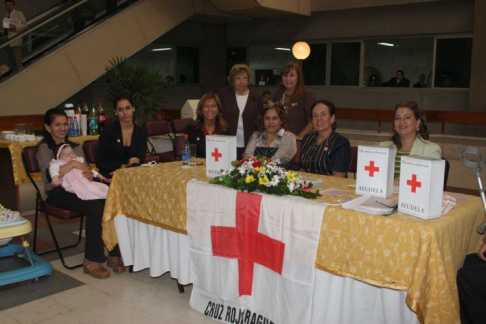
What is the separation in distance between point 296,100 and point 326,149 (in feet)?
3.68

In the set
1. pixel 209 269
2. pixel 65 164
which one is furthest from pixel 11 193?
pixel 209 269

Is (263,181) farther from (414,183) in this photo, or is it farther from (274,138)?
(274,138)

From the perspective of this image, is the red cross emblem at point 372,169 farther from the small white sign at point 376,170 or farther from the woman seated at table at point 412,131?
the woman seated at table at point 412,131

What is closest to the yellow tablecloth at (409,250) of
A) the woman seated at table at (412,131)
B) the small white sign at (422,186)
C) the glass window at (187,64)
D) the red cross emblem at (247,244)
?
the small white sign at (422,186)

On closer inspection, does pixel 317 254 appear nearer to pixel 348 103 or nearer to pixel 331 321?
pixel 331 321

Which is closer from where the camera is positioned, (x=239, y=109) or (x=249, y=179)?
(x=249, y=179)

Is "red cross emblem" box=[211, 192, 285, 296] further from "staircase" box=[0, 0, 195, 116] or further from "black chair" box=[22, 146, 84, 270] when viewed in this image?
"staircase" box=[0, 0, 195, 116]

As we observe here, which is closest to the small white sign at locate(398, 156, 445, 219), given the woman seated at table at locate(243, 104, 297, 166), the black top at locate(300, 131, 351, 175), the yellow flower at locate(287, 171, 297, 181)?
the yellow flower at locate(287, 171, 297, 181)

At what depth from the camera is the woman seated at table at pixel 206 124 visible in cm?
417

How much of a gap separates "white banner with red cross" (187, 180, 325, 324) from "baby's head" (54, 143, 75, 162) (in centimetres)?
127

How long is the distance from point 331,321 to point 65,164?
2330 mm

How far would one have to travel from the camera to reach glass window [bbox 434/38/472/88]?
11477 mm

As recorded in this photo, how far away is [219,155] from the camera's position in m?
3.19

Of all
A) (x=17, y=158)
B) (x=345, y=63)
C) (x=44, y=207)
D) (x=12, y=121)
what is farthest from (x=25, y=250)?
(x=345, y=63)
